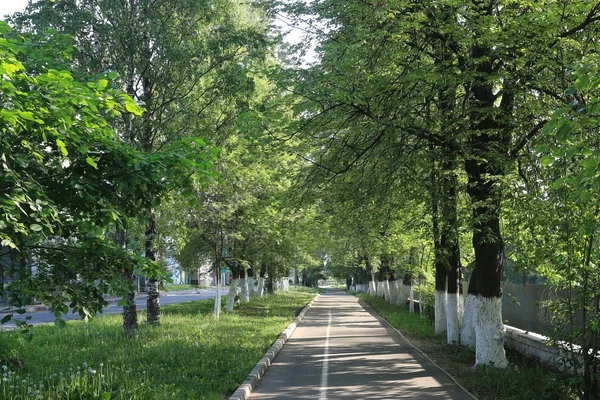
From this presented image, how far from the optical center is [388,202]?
13.4m

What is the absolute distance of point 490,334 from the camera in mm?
10641

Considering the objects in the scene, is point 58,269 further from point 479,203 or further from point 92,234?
point 479,203

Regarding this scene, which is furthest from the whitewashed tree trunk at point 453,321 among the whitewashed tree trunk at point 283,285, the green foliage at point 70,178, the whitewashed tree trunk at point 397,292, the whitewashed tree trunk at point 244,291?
the whitewashed tree trunk at point 283,285

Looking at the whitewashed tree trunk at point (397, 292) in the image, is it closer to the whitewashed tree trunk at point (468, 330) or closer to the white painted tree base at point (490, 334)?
the whitewashed tree trunk at point (468, 330)

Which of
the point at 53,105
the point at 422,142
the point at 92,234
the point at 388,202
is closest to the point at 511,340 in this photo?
the point at 388,202

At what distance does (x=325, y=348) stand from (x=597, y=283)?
866 centimetres

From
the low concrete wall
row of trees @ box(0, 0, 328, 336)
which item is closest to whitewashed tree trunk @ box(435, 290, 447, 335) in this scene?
the low concrete wall

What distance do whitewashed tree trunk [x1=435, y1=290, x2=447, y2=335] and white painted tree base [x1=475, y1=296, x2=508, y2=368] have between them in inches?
272

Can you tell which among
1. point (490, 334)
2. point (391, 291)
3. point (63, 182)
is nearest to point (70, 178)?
point (63, 182)

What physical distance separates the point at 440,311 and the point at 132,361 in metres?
11.0

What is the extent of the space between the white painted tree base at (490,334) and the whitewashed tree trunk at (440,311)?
690 centimetres

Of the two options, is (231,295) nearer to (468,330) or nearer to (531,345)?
(468,330)

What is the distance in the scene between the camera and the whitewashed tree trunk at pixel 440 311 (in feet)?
58.0

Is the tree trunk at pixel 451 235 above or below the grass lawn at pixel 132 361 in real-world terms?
above
